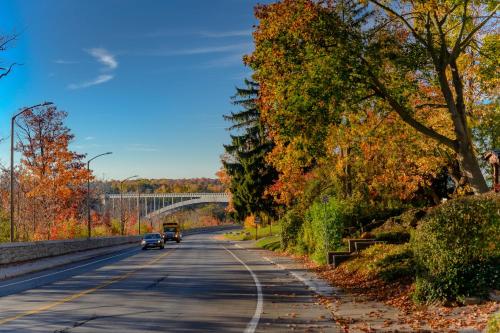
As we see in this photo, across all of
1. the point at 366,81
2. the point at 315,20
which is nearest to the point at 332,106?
the point at 366,81

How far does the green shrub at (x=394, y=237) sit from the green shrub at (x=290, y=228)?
13276 millimetres

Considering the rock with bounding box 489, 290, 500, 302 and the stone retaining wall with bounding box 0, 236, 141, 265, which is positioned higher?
the stone retaining wall with bounding box 0, 236, 141, 265

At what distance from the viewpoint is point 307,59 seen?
57.7 ft

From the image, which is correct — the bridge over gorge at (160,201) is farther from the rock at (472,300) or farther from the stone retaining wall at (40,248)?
the rock at (472,300)

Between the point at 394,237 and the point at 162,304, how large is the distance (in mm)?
13815

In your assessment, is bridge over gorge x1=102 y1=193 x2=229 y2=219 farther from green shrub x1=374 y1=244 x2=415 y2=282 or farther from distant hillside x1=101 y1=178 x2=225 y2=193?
green shrub x1=374 y1=244 x2=415 y2=282

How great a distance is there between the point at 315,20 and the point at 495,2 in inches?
257

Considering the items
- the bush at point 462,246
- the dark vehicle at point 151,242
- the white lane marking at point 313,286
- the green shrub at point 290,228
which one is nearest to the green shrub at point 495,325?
the bush at point 462,246

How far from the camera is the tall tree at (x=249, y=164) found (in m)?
57.3

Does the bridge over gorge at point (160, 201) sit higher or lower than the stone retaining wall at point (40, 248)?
higher

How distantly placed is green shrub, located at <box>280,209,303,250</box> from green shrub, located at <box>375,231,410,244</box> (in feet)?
43.6

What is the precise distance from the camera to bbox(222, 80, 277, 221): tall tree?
5728cm

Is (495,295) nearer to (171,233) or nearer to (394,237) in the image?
(394,237)

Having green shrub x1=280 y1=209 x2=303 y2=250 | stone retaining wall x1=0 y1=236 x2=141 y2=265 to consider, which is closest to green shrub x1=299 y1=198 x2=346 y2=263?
green shrub x1=280 y1=209 x2=303 y2=250
